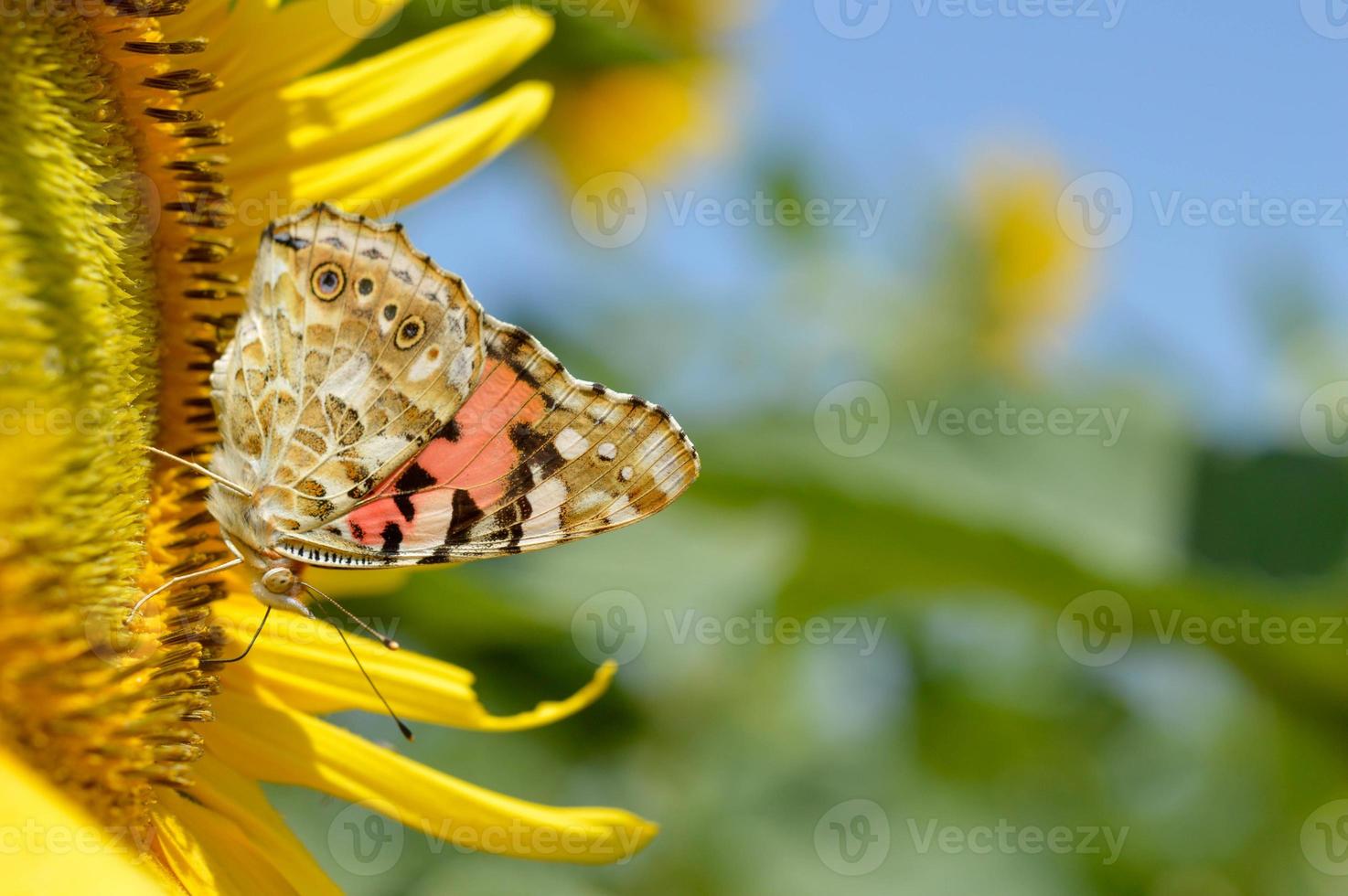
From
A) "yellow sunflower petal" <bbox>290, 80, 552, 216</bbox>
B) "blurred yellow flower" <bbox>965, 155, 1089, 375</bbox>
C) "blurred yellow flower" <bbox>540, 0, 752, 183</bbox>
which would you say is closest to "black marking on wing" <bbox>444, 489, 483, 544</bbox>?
"yellow sunflower petal" <bbox>290, 80, 552, 216</bbox>

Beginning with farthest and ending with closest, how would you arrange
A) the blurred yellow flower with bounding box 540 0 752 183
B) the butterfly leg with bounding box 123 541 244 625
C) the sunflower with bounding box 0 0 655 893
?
the blurred yellow flower with bounding box 540 0 752 183 → the butterfly leg with bounding box 123 541 244 625 → the sunflower with bounding box 0 0 655 893

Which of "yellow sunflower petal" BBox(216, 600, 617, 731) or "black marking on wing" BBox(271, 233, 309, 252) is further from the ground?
"black marking on wing" BBox(271, 233, 309, 252)

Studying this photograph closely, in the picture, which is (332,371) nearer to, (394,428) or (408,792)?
(394,428)

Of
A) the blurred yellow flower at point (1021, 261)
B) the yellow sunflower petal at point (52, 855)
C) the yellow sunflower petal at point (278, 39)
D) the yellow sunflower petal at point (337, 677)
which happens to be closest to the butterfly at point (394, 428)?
the yellow sunflower petal at point (337, 677)

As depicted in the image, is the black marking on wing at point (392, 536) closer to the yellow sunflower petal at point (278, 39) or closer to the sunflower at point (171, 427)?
the sunflower at point (171, 427)

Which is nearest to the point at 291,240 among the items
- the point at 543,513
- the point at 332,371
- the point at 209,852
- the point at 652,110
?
the point at 332,371

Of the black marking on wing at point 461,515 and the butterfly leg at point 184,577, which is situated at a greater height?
the black marking on wing at point 461,515

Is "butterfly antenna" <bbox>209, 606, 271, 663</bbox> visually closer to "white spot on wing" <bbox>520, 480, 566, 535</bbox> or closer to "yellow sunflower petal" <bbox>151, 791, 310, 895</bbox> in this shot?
"yellow sunflower petal" <bbox>151, 791, 310, 895</bbox>
